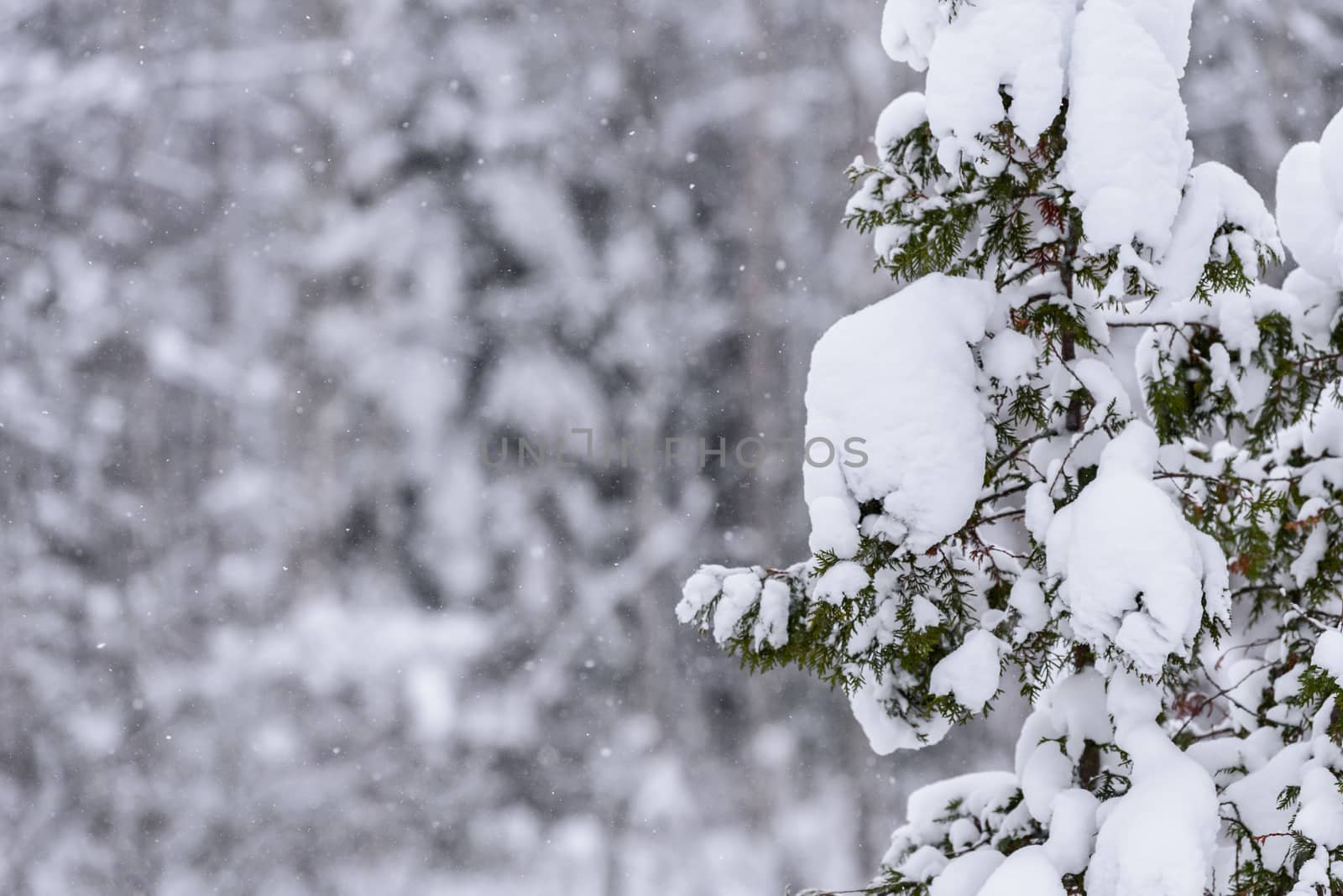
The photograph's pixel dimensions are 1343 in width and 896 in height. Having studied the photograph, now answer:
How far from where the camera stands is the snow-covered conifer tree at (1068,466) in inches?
85.5

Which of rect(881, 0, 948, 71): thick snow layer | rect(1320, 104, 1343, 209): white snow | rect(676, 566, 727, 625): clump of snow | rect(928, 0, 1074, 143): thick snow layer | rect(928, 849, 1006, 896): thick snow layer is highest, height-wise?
rect(881, 0, 948, 71): thick snow layer

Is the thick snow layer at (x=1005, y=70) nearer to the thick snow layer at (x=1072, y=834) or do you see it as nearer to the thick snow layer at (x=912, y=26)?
the thick snow layer at (x=912, y=26)

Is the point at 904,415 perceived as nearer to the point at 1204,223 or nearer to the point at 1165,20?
the point at 1204,223

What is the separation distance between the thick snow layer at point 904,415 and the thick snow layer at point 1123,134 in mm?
393

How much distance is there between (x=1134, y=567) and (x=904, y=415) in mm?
577

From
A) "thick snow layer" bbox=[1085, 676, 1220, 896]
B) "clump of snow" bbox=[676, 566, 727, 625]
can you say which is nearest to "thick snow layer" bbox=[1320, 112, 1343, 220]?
"thick snow layer" bbox=[1085, 676, 1220, 896]

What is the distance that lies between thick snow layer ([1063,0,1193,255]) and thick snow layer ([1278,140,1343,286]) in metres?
0.89

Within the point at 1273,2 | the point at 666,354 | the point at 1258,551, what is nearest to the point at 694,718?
the point at 666,354

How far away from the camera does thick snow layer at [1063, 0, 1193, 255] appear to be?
212 cm

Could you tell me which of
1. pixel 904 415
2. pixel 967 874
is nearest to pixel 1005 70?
pixel 904 415

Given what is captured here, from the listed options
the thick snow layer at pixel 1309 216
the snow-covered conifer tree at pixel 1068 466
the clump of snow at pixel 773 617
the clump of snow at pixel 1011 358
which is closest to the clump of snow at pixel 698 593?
the snow-covered conifer tree at pixel 1068 466

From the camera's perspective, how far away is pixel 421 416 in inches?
341

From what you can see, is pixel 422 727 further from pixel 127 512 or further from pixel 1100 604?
pixel 1100 604

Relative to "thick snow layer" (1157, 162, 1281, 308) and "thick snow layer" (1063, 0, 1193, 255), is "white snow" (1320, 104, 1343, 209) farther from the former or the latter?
"thick snow layer" (1063, 0, 1193, 255)
